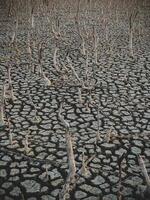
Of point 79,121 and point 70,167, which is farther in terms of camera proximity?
point 79,121

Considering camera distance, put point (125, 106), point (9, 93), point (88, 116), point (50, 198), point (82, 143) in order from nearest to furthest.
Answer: point (50, 198), point (82, 143), point (88, 116), point (125, 106), point (9, 93)

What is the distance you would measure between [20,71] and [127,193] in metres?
2.77

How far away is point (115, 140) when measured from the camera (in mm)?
3039

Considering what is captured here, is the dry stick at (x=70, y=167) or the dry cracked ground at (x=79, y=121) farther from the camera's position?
the dry cracked ground at (x=79, y=121)

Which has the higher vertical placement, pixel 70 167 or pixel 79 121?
pixel 79 121

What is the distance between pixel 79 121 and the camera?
3.39 meters

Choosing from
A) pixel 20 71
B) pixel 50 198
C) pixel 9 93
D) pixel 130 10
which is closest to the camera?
pixel 50 198

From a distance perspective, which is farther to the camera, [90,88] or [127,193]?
[90,88]

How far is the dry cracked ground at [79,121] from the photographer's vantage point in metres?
2.46

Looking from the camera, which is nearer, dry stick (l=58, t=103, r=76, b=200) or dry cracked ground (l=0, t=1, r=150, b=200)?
dry stick (l=58, t=103, r=76, b=200)

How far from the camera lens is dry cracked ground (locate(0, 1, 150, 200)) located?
8.09ft

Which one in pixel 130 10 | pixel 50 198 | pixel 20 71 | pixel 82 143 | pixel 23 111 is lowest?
pixel 50 198

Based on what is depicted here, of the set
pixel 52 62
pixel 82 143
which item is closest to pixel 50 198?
pixel 82 143

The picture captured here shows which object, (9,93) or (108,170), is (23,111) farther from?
(108,170)
